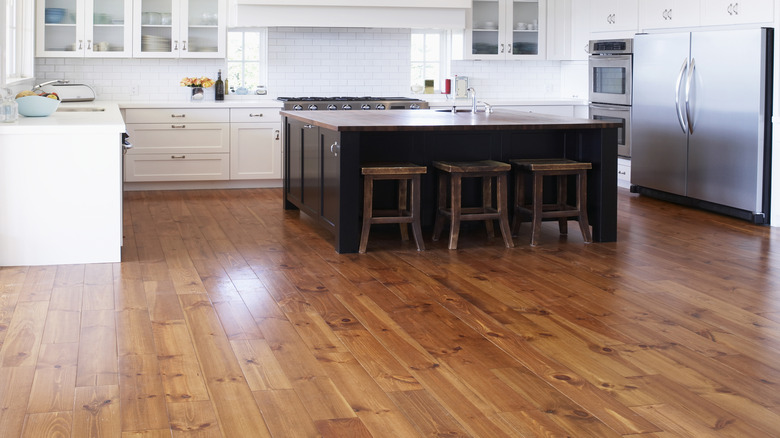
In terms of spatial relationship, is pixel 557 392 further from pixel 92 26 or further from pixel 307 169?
pixel 92 26

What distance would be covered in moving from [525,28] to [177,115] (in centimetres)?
367

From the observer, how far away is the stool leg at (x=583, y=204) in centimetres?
568

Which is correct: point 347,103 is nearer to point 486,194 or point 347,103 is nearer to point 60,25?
point 60,25

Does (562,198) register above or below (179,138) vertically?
below

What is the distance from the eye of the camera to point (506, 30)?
9.21 meters

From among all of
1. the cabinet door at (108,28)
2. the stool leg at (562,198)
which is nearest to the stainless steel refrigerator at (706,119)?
the stool leg at (562,198)

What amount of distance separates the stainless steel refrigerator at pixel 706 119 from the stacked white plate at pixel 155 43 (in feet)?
13.8

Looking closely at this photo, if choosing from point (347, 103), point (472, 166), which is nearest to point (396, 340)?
point (472, 166)

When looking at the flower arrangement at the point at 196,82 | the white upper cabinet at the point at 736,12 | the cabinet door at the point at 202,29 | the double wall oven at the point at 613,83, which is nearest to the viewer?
the white upper cabinet at the point at 736,12

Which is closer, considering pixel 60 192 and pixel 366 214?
pixel 60 192

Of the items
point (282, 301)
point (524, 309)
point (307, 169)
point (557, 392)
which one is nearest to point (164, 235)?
point (307, 169)

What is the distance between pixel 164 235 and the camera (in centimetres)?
591

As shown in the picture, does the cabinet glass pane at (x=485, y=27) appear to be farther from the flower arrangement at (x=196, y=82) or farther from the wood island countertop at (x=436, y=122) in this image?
the wood island countertop at (x=436, y=122)

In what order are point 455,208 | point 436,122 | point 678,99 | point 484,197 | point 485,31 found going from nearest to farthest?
Result: point 455,208, point 436,122, point 484,197, point 678,99, point 485,31
